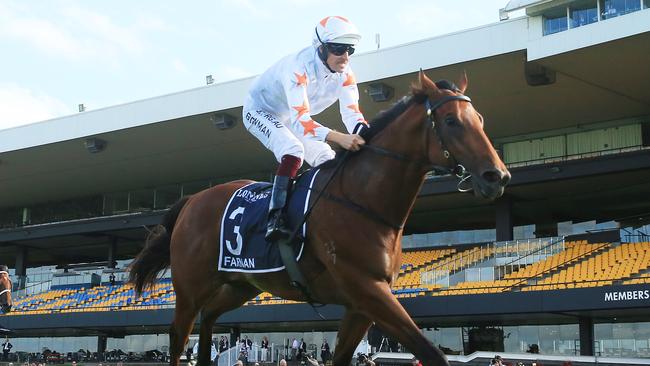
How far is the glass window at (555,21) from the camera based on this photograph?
898 inches

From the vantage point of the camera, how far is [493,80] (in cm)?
2488

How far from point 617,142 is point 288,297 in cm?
2350

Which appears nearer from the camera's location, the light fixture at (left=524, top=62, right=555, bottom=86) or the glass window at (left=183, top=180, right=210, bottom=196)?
the light fixture at (left=524, top=62, right=555, bottom=86)

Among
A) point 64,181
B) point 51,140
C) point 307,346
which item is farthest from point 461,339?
point 64,181

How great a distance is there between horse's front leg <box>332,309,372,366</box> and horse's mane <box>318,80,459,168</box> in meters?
1.09

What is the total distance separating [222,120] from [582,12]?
1217 cm

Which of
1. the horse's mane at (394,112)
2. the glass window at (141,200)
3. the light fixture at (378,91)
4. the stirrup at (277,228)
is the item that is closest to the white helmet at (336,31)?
the horse's mane at (394,112)

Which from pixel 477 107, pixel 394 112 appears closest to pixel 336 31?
pixel 394 112

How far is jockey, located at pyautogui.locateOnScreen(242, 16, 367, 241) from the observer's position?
18.8ft

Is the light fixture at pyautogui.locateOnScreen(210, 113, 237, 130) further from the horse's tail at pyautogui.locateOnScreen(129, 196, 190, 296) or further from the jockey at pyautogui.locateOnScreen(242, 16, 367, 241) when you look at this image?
the jockey at pyautogui.locateOnScreen(242, 16, 367, 241)

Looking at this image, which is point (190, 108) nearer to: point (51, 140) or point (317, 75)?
point (51, 140)

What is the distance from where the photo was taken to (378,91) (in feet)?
82.1

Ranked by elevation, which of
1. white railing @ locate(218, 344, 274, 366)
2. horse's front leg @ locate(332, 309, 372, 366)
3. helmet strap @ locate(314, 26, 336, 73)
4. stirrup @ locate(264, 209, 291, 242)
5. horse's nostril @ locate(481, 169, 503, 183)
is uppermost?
helmet strap @ locate(314, 26, 336, 73)

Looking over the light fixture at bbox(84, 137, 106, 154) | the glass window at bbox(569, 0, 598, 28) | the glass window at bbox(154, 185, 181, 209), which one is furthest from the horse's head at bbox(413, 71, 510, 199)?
the glass window at bbox(154, 185, 181, 209)
